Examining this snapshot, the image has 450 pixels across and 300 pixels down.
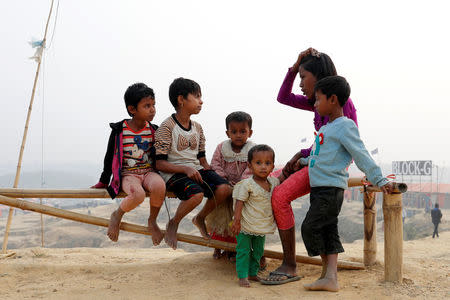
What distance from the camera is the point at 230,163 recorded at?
3873 mm

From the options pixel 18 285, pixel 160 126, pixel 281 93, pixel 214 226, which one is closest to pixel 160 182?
pixel 160 126

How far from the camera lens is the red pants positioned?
319cm

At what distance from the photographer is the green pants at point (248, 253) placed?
10.7 feet

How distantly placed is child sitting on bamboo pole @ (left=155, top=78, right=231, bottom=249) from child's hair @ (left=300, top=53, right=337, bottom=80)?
106cm

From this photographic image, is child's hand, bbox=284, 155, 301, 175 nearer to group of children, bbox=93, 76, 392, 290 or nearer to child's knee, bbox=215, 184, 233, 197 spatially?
group of children, bbox=93, 76, 392, 290

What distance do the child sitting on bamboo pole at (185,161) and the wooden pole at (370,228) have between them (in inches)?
53.5

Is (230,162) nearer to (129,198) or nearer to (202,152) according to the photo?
(202,152)

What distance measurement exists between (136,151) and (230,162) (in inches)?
35.8

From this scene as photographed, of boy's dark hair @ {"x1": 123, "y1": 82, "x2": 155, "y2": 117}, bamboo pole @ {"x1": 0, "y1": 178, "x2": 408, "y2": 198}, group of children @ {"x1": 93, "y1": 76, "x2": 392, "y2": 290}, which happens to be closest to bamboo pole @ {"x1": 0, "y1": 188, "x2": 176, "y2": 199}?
bamboo pole @ {"x1": 0, "y1": 178, "x2": 408, "y2": 198}

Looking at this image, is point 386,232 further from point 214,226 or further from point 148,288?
point 148,288

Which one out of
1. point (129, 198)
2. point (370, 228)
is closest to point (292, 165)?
point (370, 228)

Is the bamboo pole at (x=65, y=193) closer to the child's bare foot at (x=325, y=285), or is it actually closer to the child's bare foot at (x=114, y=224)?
the child's bare foot at (x=114, y=224)

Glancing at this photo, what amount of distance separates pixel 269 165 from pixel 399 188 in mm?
1004

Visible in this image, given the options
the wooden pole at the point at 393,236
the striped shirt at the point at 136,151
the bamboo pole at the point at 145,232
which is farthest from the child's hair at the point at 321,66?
the bamboo pole at the point at 145,232
